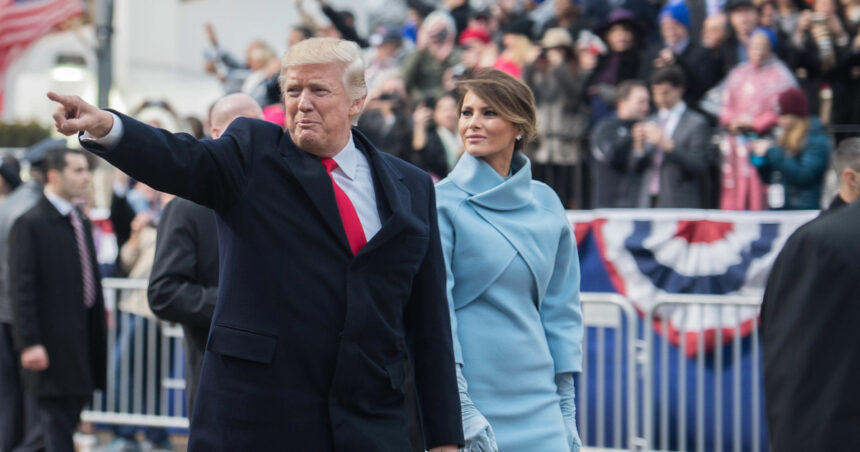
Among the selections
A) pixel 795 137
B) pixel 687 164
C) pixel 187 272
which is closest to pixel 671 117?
pixel 687 164

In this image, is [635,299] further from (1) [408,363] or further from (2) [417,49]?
(1) [408,363]

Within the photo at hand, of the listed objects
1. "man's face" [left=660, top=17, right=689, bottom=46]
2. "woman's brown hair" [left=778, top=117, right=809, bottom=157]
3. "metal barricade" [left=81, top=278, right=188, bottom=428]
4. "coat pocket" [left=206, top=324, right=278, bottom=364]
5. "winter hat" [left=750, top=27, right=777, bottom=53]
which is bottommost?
"metal barricade" [left=81, top=278, right=188, bottom=428]

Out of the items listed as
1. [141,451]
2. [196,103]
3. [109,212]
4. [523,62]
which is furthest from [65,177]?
[196,103]

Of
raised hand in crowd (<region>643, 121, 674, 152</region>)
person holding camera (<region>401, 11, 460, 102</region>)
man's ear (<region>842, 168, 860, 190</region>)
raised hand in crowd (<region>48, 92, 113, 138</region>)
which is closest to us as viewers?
raised hand in crowd (<region>48, 92, 113, 138</region>)

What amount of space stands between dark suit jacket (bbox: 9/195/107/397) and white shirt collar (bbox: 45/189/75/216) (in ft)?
0.08

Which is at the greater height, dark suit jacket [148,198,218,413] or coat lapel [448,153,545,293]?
coat lapel [448,153,545,293]

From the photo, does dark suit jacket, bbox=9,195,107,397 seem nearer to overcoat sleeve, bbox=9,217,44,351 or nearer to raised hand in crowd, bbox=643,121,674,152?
overcoat sleeve, bbox=9,217,44,351

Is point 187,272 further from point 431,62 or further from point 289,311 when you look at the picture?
point 431,62

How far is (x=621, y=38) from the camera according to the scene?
9984mm

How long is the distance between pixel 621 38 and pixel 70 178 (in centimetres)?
474

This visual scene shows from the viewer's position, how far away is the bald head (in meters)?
5.12

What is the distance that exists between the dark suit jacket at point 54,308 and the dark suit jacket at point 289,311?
3864 mm

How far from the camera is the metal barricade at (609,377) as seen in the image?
25.8 feet

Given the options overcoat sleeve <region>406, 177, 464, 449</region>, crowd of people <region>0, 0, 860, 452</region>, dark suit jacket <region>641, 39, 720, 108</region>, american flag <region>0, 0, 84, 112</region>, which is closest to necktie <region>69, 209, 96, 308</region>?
crowd of people <region>0, 0, 860, 452</region>
